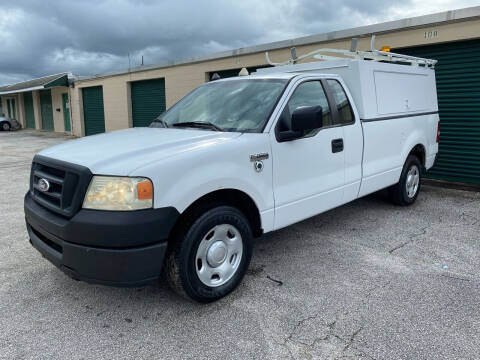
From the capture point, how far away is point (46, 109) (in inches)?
1068

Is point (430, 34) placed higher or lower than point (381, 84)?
higher

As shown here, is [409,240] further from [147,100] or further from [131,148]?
[147,100]

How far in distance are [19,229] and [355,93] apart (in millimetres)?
4645

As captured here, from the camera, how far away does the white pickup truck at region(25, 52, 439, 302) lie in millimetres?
2674

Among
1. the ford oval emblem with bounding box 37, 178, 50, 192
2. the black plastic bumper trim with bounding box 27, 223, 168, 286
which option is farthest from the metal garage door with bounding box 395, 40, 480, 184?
the ford oval emblem with bounding box 37, 178, 50, 192

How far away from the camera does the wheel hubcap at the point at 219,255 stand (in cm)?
310

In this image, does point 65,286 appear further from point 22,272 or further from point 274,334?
point 274,334

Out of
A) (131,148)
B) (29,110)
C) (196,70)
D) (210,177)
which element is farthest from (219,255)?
(29,110)

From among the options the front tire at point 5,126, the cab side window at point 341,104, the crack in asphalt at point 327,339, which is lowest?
the crack in asphalt at point 327,339

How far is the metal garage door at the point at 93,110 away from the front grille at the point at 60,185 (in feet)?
55.5

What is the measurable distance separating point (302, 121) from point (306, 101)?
0.66 meters

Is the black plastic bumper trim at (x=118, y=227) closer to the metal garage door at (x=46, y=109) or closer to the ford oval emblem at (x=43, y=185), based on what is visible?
the ford oval emblem at (x=43, y=185)

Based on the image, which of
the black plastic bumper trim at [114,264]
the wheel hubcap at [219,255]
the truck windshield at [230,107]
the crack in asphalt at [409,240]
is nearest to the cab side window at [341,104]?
the truck windshield at [230,107]

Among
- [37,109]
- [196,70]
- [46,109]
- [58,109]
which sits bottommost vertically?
[196,70]
